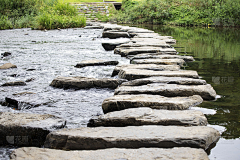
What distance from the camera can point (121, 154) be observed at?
1.39 meters

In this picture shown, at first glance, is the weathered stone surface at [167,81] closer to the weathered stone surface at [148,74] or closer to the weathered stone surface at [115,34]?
the weathered stone surface at [148,74]

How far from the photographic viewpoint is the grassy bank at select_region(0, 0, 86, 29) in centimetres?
1046

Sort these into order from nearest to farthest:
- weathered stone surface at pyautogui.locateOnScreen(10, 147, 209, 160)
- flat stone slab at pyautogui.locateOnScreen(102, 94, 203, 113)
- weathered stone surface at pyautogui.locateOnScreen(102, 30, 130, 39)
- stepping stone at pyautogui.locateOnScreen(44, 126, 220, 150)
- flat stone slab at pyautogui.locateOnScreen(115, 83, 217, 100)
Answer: weathered stone surface at pyautogui.locateOnScreen(10, 147, 209, 160), stepping stone at pyautogui.locateOnScreen(44, 126, 220, 150), flat stone slab at pyautogui.locateOnScreen(102, 94, 203, 113), flat stone slab at pyautogui.locateOnScreen(115, 83, 217, 100), weathered stone surface at pyautogui.locateOnScreen(102, 30, 130, 39)

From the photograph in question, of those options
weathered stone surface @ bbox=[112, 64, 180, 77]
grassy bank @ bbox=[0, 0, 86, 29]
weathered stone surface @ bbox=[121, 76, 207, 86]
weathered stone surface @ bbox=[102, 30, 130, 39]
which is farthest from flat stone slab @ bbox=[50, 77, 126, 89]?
grassy bank @ bbox=[0, 0, 86, 29]

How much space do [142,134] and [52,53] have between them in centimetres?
392

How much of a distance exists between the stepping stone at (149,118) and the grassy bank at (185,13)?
455 inches

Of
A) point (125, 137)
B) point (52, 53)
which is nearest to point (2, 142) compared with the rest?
point (125, 137)

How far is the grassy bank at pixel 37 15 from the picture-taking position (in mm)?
10461

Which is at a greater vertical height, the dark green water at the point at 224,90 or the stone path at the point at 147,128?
the stone path at the point at 147,128

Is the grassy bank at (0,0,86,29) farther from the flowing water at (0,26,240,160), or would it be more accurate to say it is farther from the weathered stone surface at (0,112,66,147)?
the weathered stone surface at (0,112,66,147)

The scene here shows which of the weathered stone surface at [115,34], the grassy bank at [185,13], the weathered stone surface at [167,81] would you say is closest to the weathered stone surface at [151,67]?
the weathered stone surface at [167,81]

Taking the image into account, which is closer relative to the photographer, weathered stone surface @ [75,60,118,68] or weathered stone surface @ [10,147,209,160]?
weathered stone surface @ [10,147,209,160]

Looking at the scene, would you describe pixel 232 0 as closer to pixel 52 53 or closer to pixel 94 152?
pixel 52 53

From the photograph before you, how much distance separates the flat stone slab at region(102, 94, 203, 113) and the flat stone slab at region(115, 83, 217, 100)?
0.15 meters
